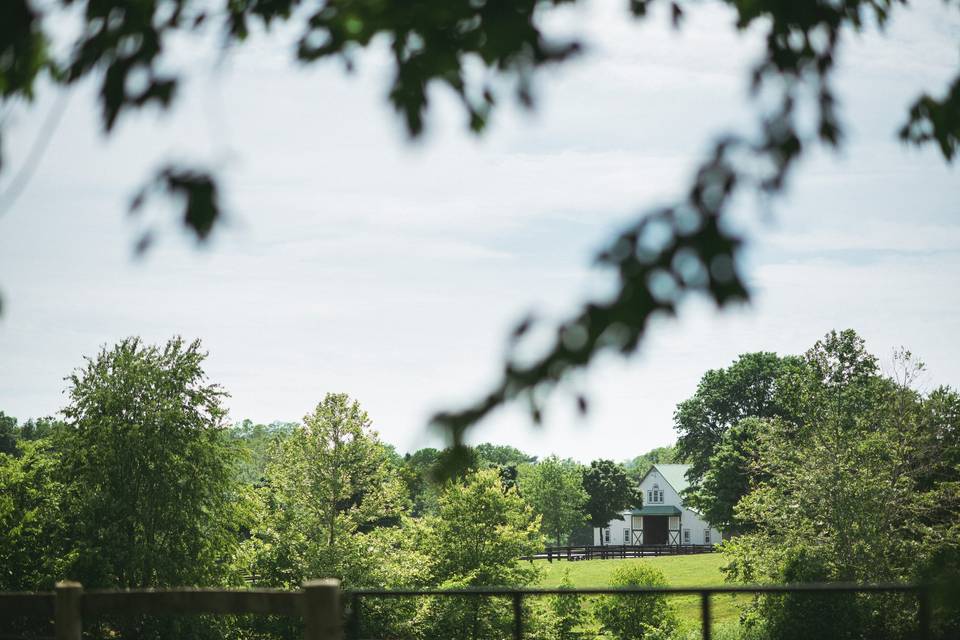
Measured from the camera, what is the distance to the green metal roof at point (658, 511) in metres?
93.7

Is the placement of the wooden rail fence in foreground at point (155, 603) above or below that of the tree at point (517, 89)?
below

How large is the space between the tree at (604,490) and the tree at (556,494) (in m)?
4.83

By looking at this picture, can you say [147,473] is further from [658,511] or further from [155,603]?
[658,511]

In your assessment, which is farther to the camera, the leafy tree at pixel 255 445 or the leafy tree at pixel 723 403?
the leafy tree at pixel 255 445

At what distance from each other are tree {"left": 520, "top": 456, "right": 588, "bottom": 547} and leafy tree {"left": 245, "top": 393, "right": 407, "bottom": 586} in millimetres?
51185

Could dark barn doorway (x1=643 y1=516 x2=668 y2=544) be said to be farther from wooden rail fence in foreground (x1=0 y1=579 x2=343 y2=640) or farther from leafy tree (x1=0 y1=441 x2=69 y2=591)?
wooden rail fence in foreground (x1=0 y1=579 x2=343 y2=640)

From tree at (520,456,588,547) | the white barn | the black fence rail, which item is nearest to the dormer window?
the white barn

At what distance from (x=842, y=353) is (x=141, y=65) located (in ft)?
100

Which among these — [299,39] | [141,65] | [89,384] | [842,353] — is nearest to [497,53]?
[299,39]

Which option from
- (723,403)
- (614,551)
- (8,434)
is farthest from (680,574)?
(8,434)

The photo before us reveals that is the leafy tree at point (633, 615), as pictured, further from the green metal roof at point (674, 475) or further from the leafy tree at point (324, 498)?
the green metal roof at point (674, 475)

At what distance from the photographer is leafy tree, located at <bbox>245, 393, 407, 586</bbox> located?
28375mm

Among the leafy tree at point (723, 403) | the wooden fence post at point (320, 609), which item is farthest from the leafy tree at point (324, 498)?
the leafy tree at point (723, 403)

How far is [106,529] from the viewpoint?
23172 millimetres
